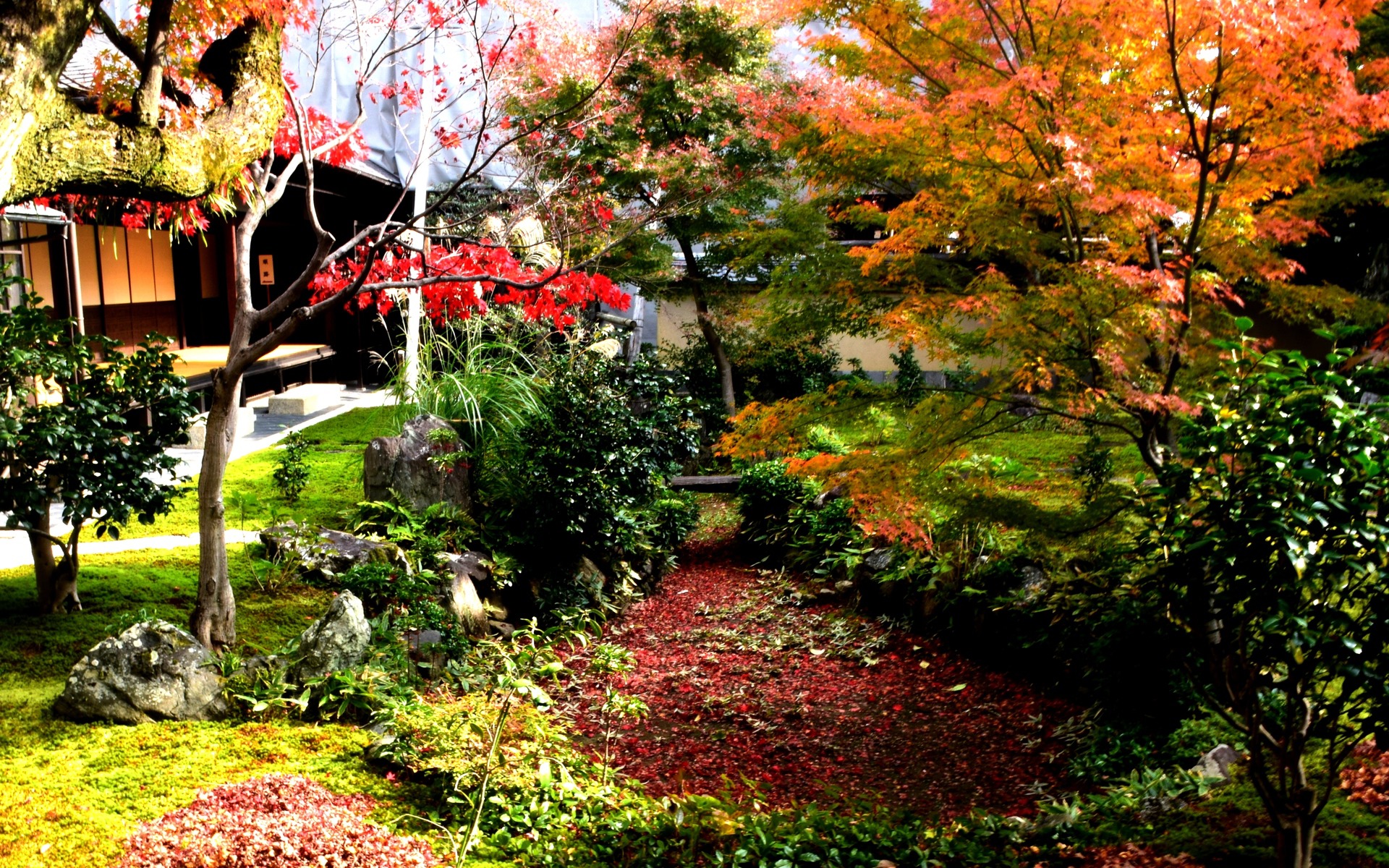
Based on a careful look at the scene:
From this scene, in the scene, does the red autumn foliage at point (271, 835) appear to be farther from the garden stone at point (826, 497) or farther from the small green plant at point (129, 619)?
the garden stone at point (826, 497)

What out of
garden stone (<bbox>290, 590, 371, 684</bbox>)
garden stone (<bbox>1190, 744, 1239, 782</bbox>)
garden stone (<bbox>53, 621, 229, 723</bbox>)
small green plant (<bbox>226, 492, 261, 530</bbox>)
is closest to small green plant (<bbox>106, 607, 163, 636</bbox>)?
garden stone (<bbox>53, 621, 229, 723</bbox>)

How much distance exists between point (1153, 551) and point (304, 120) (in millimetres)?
4640

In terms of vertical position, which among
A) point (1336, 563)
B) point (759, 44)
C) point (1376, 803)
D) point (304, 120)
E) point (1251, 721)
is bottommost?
→ point (1376, 803)

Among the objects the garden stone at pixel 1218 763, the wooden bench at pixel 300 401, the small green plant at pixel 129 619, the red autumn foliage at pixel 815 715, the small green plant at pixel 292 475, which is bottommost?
the red autumn foliage at pixel 815 715

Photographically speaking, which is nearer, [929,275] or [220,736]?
[220,736]

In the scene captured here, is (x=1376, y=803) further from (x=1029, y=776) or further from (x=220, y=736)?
(x=220, y=736)

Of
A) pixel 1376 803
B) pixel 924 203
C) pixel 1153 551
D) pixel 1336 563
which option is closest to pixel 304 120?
pixel 924 203

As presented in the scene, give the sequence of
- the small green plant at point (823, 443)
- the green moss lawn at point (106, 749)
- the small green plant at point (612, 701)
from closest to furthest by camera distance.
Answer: the green moss lawn at point (106, 749), the small green plant at point (612, 701), the small green plant at point (823, 443)

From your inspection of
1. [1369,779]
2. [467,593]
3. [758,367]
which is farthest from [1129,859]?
[758,367]

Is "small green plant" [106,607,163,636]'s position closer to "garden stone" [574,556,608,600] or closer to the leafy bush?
the leafy bush

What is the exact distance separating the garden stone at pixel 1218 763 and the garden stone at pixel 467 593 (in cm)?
416

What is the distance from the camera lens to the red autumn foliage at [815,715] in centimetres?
525

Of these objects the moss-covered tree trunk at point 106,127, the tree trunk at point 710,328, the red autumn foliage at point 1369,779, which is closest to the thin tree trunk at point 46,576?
the moss-covered tree trunk at point 106,127

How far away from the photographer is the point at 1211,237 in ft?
17.1
